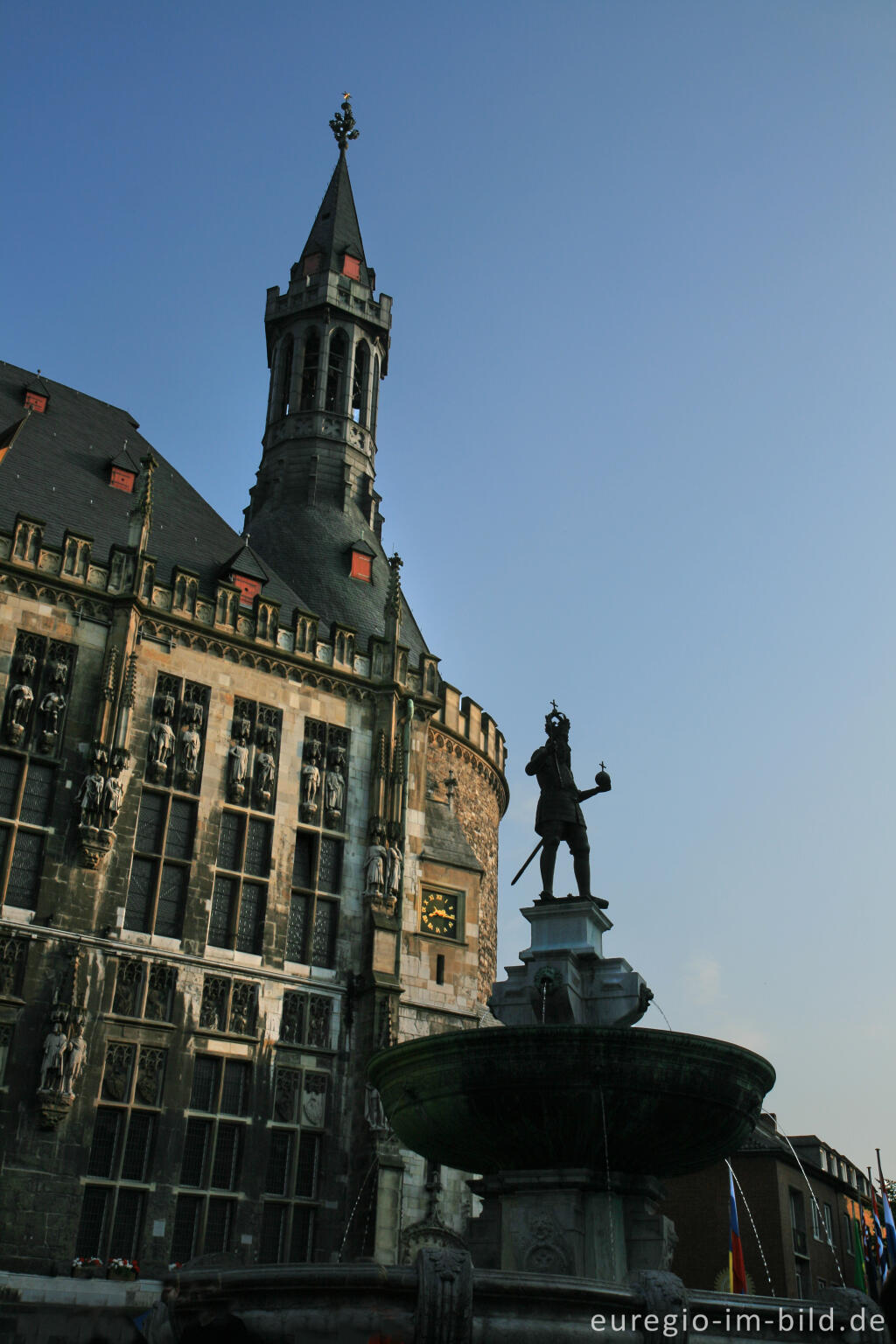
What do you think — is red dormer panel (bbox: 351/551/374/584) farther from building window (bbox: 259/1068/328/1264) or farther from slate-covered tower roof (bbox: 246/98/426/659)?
building window (bbox: 259/1068/328/1264)

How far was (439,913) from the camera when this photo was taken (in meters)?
27.1

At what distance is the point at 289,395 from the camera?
3797cm

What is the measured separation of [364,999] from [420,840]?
393 centimetres

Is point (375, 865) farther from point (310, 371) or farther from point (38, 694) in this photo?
point (310, 371)

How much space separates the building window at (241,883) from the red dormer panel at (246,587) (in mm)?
5477

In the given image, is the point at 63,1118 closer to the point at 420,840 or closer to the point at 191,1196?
the point at 191,1196

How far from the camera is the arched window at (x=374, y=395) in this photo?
38250 millimetres

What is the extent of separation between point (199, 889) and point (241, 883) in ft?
3.08

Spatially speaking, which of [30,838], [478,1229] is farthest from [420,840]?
[478,1229]

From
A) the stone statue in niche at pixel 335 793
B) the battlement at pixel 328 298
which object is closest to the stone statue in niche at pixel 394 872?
the stone statue in niche at pixel 335 793

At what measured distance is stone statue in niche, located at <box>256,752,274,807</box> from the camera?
25375 mm

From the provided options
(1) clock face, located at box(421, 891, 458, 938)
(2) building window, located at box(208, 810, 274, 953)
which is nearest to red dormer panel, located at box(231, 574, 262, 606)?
(2) building window, located at box(208, 810, 274, 953)

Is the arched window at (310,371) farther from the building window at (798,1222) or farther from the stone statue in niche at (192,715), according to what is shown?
the building window at (798,1222)

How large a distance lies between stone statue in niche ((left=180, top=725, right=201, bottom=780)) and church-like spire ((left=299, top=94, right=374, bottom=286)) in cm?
2048
